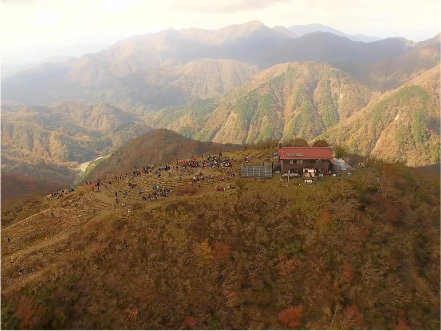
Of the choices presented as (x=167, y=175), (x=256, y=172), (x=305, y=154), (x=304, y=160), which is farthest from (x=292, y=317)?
(x=167, y=175)

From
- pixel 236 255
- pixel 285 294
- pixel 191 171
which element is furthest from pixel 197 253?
pixel 191 171

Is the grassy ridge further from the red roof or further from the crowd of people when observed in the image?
the red roof

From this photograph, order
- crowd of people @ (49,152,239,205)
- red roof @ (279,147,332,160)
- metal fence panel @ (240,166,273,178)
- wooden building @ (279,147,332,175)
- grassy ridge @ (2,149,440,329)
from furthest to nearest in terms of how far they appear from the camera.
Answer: metal fence panel @ (240,166,273,178) → wooden building @ (279,147,332,175) → red roof @ (279,147,332,160) → crowd of people @ (49,152,239,205) → grassy ridge @ (2,149,440,329)

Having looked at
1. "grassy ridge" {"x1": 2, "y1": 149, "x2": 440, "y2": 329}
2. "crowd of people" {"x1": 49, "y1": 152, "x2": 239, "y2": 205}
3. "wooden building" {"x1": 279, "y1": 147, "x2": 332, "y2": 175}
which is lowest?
"grassy ridge" {"x1": 2, "y1": 149, "x2": 440, "y2": 329}

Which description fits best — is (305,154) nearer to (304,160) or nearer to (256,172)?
(304,160)

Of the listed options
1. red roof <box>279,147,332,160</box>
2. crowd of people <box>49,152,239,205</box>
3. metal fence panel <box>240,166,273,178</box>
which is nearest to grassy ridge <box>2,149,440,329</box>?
crowd of people <box>49,152,239,205</box>

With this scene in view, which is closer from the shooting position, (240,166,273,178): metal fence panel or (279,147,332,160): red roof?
(279,147,332,160): red roof

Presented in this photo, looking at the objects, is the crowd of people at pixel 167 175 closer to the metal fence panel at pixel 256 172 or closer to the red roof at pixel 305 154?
the metal fence panel at pixel 256 172
